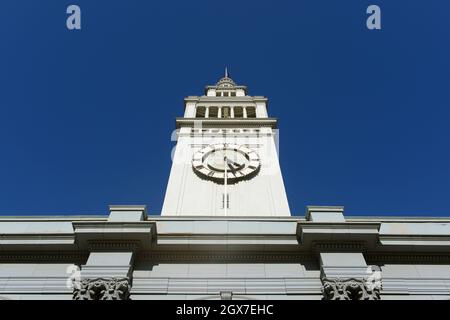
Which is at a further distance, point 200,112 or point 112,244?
point 200,112

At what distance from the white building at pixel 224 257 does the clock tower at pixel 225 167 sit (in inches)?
370

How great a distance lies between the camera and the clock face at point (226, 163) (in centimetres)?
3168

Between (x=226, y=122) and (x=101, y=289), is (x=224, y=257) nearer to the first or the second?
(x=101, y=289)

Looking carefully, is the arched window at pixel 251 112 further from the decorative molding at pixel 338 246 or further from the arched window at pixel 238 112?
the decorative molding at pixel 338 246

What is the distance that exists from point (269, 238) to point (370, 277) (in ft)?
11.9

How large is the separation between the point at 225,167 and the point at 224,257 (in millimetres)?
15591

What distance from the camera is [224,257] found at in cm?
1697

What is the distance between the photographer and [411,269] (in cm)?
1667

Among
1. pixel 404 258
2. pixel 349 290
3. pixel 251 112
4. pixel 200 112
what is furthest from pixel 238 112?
pixel 349 290

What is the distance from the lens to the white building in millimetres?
15617

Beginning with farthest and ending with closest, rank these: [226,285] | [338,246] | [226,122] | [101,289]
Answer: [226,122], [338,246], [226,285], [101,289]

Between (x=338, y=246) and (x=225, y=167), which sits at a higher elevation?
(x=225, y=167)

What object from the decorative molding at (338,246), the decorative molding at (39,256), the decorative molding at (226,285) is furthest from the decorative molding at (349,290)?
the decorative molding at (39,256)
